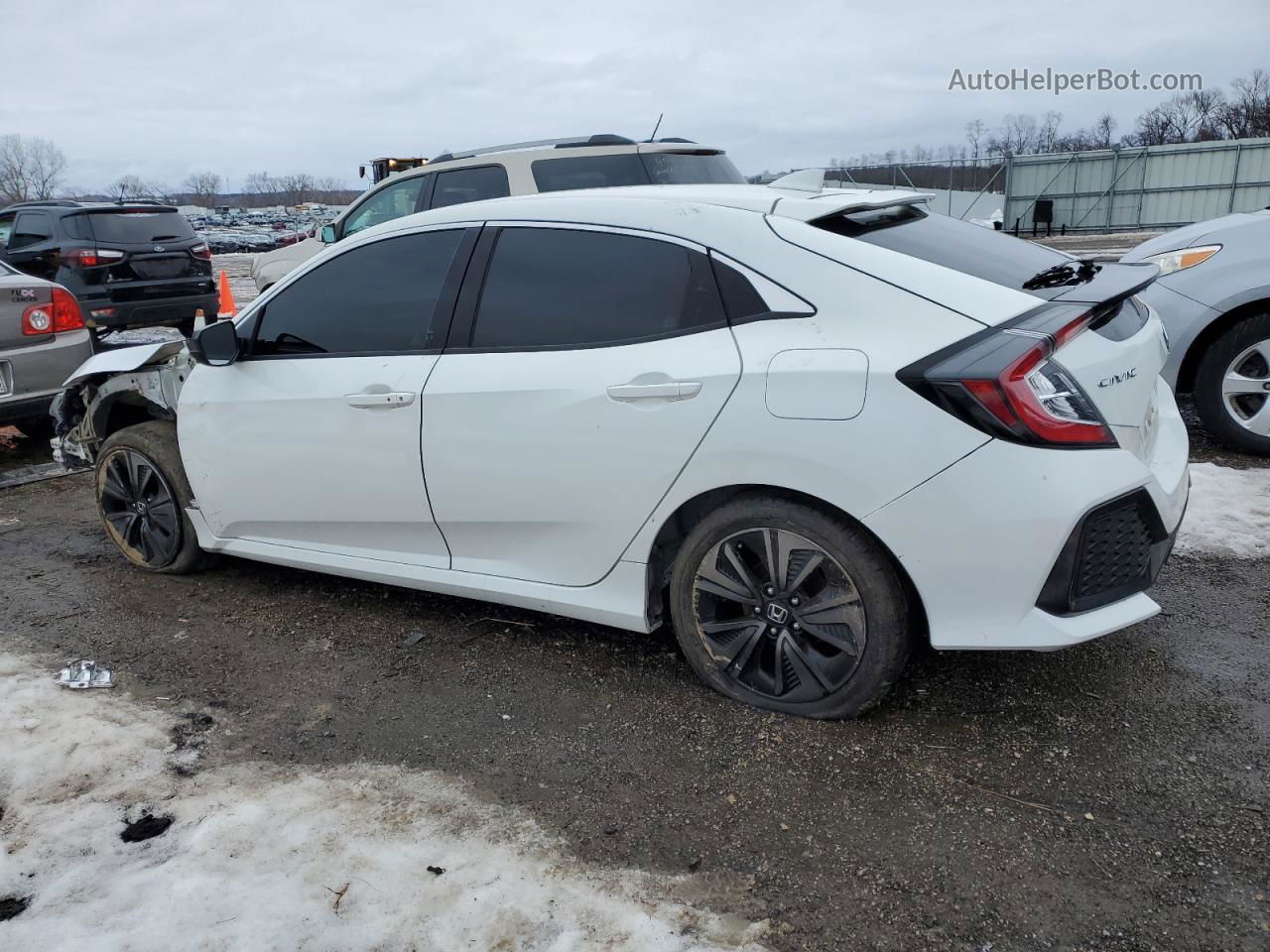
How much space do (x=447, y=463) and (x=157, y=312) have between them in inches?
348

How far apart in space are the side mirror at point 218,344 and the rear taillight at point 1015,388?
2668 millimetres

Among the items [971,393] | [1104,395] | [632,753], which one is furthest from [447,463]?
[1104,395]

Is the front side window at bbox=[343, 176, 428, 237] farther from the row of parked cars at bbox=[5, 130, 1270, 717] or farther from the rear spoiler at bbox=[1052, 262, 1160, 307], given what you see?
the rear spoiler at bbox=[1052, 262, 1160, 307]

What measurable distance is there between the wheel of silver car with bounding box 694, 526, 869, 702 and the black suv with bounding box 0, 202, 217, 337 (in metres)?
9.22

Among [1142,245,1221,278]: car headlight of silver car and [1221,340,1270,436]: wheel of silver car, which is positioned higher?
[1142,245,1221,278]: car headlight of silver car

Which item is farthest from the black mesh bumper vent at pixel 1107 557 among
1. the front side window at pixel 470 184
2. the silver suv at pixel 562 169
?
the front side window at pixel 470 184

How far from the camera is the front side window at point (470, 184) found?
790 centimetres

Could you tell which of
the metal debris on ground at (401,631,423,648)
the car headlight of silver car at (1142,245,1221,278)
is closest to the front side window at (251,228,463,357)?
the metal debris on ground at (401,631,423,648)

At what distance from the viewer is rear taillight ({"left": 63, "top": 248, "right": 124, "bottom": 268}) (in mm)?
10242

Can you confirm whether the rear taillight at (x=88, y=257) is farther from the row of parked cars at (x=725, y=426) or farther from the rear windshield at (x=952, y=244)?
the rear windshield at (x=952, y=244)

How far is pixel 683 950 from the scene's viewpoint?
85.1 inches

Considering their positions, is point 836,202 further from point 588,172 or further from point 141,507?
point 588,172

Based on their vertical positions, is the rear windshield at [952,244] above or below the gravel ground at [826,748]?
above

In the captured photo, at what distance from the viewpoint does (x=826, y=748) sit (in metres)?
2.95
